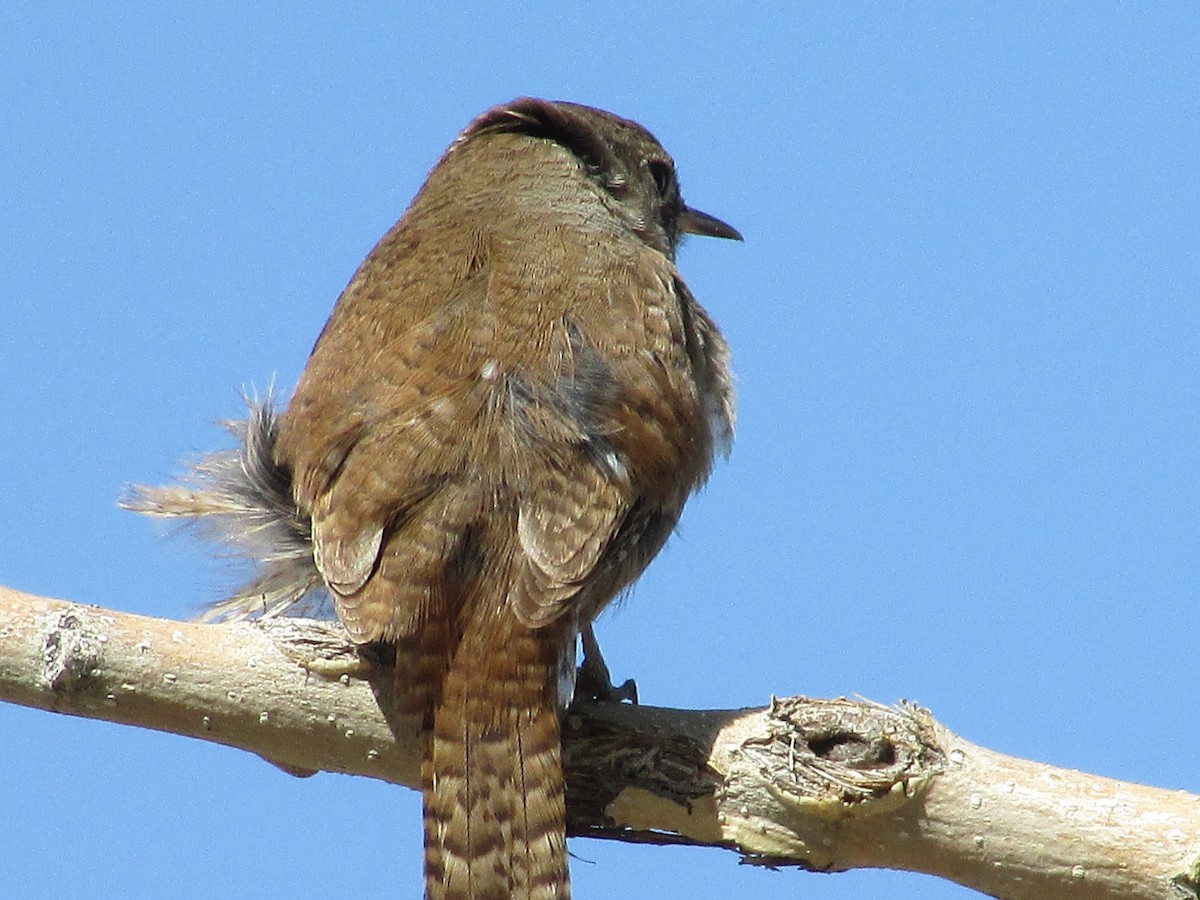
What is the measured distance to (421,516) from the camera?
353cm

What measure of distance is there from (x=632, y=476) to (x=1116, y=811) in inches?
51.3

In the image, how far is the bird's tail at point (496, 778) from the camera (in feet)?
11.0

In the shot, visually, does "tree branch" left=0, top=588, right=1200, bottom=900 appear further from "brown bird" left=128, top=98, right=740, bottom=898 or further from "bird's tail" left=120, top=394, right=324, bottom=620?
"bird's tail" left=120, top=394, right=324, bottom=620

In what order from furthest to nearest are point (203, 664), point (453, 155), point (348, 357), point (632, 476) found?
point (453, 155)
point (348, 357)
point (632, 476)
point (203, 664)

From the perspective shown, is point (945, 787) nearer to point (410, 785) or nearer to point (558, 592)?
point (558, 592)

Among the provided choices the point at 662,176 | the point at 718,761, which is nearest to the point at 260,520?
the point at 718,761

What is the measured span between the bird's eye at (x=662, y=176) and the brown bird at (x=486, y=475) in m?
0.76

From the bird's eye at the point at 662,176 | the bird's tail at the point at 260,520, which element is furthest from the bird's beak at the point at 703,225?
the bird's tail at the point at 260,520

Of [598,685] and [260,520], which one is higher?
[260,520]

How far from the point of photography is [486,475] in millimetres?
3564

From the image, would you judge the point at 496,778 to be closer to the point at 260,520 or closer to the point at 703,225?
the point at 260,520

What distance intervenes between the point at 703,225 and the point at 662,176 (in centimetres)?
37

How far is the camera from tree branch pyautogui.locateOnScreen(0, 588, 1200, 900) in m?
3.20

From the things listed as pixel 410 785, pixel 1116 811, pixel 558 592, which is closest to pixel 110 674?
pixel 410 785
